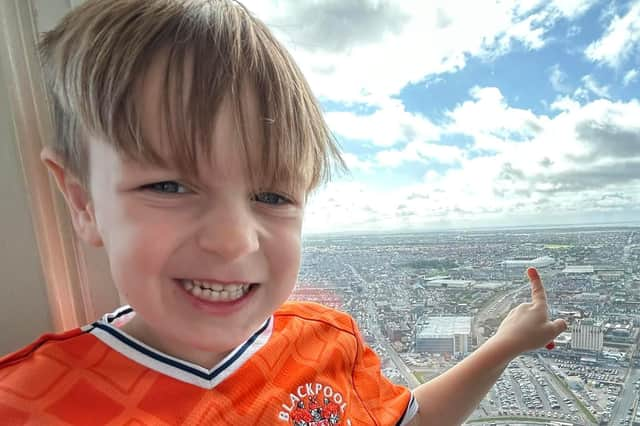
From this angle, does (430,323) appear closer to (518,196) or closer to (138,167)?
(518,196)

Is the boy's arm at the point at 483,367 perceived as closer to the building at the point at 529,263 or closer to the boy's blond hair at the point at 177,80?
the building at the point at 529,263

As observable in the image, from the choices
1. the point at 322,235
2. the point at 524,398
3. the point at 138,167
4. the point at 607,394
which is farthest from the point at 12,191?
the point at 607,394

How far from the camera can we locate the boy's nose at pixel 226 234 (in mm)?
541

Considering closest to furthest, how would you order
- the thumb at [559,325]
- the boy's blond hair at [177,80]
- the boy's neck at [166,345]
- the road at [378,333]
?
the boy's blond hair at [177,80]
the boy's neck at [166,345]
the thumb at [559,325]
the road at [378,333]

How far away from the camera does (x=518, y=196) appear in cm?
94

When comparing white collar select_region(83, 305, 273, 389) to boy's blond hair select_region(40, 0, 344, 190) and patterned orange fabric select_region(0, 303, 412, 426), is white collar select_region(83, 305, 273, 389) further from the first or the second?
boy's blond hair select_region(40, 0, 344, 190)

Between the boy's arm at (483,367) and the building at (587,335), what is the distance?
2.4 inches

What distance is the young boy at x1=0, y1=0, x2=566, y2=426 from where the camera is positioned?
1.72 ft

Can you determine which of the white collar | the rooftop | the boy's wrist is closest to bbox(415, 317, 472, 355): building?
the rooftop

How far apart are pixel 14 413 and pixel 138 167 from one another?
A: 0.30m

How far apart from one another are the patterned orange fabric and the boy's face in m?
0.08

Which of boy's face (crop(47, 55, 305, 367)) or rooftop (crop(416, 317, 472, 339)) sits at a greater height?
boy's face (crop(47, 55, 305, 367))

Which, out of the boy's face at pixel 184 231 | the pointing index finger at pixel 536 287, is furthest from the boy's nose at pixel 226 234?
the pointing index finger at pixel 536 287

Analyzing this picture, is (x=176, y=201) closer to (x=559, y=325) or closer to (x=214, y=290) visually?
(x=214, y=290)
